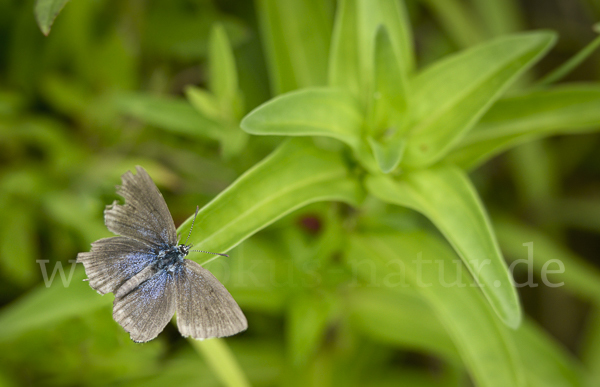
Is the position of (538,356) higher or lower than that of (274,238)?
lower

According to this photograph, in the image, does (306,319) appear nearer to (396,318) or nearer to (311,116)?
(396,318)

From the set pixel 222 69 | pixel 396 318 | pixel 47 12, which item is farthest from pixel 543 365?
pixel 47 12

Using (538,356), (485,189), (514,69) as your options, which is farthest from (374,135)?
(485,189)

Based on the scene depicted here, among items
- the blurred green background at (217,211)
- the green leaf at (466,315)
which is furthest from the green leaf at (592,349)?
the green leaf at (466,315)

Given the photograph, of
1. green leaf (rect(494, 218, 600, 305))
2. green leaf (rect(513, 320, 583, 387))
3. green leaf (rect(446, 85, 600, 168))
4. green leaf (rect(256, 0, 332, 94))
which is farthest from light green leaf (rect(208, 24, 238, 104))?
green leaf (rect(494, 218, 600, 305))

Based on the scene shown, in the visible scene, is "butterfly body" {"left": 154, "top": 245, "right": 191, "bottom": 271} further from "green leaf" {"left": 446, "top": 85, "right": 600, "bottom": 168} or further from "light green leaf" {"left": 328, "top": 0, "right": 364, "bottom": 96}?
"green leaf" {"left": 446, "top": 85, "right": 600, "bottom": 168}

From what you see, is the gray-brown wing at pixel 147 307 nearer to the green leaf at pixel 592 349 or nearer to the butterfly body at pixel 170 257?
the butterfly body at pixel 170 257

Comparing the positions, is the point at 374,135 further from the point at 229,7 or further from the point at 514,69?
the point at 229,7
